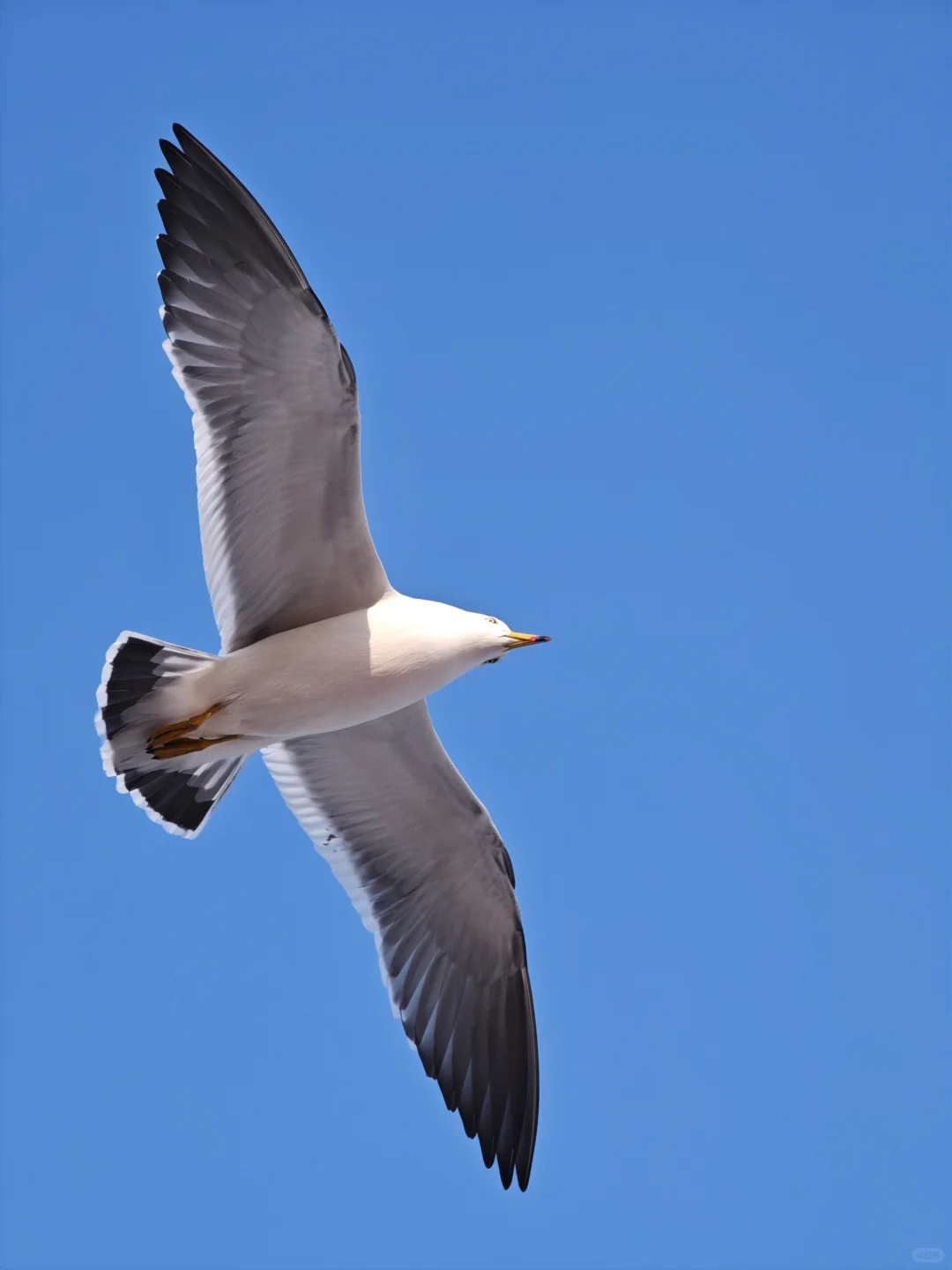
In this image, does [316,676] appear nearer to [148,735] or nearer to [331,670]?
[331,670]

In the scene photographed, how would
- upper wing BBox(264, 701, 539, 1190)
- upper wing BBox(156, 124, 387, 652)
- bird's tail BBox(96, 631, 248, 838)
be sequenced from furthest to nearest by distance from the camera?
upper wing BBox(264, 701, 539, 1190) → bird's tail BBox(96, 631, 248, 838) → upper wing BBox(156, 124, 387, 652)

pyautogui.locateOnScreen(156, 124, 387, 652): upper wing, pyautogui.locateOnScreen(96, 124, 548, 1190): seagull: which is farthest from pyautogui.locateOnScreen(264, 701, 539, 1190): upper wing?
pyautogui.locateOnScreen(156, 124, 387, 652): upper wing

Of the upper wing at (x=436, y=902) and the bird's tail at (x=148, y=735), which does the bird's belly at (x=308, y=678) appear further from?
the upper wing at (x=436, y=902)

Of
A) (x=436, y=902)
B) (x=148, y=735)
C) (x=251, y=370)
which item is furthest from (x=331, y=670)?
(x=436, y=902)

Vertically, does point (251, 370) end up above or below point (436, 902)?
above

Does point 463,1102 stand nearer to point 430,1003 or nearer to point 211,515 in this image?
point 430,1003

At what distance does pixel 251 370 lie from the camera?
6.76 metres

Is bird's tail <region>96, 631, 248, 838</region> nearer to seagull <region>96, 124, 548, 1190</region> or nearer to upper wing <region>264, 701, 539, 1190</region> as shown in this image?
seagull <region>96, 124, 548, 1190</region>

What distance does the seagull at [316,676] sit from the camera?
267 inches

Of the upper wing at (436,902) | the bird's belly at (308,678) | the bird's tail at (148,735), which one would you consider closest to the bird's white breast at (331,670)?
the bird's belly at (308,678)

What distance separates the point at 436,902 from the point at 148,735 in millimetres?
1804

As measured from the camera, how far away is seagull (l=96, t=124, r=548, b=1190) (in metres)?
6.77

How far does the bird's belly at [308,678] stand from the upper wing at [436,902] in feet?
2.50

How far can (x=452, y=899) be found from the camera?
26.5ft
